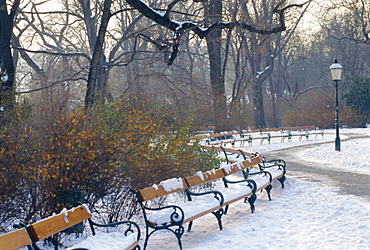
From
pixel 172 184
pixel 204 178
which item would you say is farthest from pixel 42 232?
pixel 204 178

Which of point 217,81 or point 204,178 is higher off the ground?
point 217,81

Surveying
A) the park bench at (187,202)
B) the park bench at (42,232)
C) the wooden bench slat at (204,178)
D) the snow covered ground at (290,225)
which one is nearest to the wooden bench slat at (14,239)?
the park bench at (42,232)

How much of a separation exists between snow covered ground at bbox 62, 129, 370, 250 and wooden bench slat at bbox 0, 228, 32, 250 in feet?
3.08

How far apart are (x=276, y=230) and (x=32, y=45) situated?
19.0 meters

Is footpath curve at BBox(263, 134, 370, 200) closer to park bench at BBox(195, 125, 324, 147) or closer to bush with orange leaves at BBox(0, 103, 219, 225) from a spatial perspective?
park bench at BBox(195, 125, 324, 147)

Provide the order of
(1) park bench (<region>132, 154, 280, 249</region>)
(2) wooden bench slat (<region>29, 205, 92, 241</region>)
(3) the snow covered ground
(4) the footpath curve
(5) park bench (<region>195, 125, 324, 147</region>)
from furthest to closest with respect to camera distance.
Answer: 1. (5) park bench (<region>195, 125, 324, 147</region>)
2. (4) the footpath curve
3. (3) the snow covered ground
4. (1) park bench (<region>132, 154, 280, 249</region>)
5. (2) wooden bench slat (<region>29, 205, 92, 241</region>)

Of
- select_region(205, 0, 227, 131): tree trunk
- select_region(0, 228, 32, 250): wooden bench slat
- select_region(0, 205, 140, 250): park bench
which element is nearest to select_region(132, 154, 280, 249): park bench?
select_region(0, 205, 140, 250): park bench

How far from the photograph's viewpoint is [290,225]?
6.38 meters

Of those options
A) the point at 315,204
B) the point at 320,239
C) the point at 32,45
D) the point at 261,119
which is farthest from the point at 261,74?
the point at 320,239

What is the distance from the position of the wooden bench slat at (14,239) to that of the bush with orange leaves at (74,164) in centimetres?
157

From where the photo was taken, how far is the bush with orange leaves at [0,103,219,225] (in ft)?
18.3

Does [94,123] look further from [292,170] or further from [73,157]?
[292,170]

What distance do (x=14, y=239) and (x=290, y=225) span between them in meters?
3.90

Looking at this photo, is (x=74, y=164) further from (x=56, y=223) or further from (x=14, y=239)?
(x=14, y=239)
